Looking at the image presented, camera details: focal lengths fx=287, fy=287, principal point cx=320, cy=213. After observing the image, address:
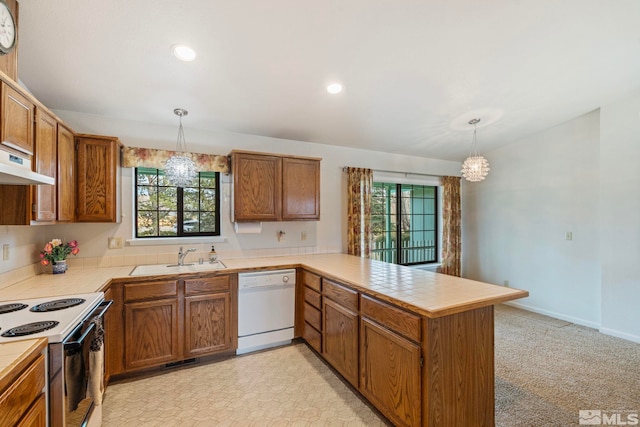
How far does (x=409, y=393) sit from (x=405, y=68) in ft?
8.04

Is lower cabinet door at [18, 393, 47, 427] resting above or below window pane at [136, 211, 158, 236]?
below

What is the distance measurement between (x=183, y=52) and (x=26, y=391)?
2123mm

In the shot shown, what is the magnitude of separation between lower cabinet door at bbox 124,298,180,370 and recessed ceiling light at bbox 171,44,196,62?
2011mm

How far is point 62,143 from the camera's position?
89.6 inches

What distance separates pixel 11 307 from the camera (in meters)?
1.62

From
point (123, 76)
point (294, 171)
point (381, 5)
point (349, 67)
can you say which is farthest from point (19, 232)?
point (381, 5)

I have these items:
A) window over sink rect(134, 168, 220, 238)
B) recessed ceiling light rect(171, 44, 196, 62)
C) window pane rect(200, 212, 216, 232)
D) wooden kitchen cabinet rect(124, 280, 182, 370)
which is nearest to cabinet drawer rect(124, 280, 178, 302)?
wooden kitchen cabinet rect(124, 280, 182, 370)

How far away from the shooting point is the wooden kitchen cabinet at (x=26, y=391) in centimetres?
98

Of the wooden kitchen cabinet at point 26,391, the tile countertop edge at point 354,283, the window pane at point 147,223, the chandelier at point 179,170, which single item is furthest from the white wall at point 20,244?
the wooden kitchen cabinet at point 26,391

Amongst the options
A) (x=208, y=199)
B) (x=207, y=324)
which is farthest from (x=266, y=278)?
(x=208, y=199)

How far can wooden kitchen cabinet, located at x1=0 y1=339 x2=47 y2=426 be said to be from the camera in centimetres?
98

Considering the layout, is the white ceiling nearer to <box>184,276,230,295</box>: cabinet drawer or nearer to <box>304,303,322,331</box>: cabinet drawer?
<box>184,276,230,295</box>: cabinet drawer

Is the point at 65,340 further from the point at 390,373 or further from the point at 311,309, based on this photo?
the point at 311,309

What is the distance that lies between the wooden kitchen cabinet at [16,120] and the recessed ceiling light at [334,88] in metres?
2.16
